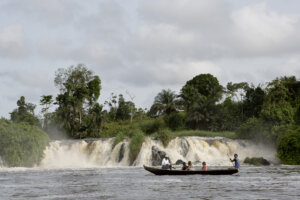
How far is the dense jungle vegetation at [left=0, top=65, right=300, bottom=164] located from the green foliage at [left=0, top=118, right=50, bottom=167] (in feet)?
28.8

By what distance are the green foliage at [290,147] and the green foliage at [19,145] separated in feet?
81.7

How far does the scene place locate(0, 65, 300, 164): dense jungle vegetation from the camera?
173ft

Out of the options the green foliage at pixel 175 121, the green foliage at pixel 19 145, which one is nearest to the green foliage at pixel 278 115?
the green foliage at pixel 175 121

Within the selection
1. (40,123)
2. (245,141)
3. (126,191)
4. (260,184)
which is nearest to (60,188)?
(126,191)

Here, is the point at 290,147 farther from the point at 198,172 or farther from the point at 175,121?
the point at 175,121

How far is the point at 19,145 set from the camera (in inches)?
1850

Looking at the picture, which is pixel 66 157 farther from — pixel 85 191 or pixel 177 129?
pixel 85 191

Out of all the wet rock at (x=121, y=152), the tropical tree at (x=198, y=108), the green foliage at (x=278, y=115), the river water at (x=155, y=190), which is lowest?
the river water at (x=155, y=190)

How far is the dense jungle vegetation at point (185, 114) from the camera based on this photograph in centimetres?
5259

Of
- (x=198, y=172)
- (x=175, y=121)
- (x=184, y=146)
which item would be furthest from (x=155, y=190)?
(x=175, y=121)

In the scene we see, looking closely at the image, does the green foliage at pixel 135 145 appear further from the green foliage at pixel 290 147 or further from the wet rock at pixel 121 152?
the green foliage at pixel 290 147

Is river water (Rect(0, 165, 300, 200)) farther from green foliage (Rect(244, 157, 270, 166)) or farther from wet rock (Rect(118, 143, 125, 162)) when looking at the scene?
wet rock (Rect(118, 143, 125, 162))

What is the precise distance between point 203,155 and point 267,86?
810 inches

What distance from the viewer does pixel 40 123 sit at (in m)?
82.9
